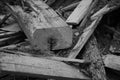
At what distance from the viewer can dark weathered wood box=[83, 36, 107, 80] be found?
291cm

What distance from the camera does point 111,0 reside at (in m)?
4.18

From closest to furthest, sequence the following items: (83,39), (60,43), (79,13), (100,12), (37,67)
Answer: (37,67)
(60,43)
(83,39)
(100,12)
(79,13)

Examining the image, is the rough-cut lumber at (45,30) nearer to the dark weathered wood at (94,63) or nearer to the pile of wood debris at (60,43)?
the pile of wood debris at (60,43)

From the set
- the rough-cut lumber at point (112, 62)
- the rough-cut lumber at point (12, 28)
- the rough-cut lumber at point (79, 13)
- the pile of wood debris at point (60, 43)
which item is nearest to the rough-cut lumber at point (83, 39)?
the pile of wood debris at point (60, 43)

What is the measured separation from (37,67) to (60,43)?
674mm

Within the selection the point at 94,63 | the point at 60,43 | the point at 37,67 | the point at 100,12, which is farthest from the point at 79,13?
the point at 37,67

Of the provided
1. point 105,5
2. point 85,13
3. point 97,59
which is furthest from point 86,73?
point 105,5

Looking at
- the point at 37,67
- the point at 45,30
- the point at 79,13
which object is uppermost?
the point at 45,30

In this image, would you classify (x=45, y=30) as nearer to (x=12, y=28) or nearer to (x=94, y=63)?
(x=94, y=63)

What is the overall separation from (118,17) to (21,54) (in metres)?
2.25

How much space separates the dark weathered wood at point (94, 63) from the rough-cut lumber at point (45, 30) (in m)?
0.35

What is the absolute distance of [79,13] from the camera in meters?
4.05

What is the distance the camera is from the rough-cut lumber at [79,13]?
3.84 meters

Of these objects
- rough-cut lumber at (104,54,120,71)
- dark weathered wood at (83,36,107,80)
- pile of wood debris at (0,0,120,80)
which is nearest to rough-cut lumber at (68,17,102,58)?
pile of wood debris at (0,0,120,80)
